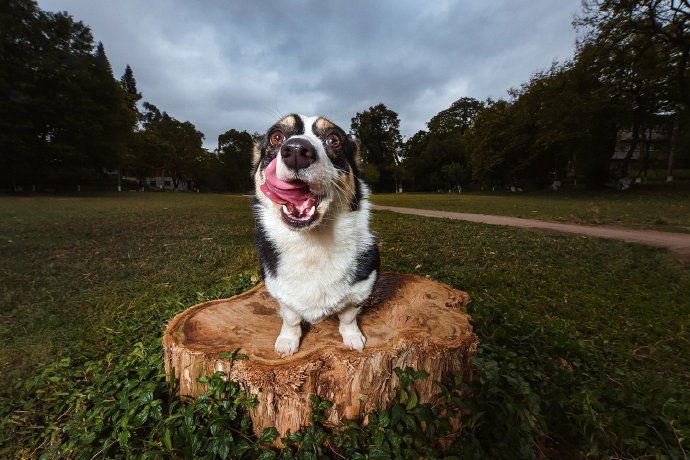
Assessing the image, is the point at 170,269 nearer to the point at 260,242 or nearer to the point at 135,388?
the point at 135,388

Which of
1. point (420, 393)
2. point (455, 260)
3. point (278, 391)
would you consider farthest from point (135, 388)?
point (455, 260)

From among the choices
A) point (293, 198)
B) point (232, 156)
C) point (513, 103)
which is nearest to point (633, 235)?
point (293, 198)

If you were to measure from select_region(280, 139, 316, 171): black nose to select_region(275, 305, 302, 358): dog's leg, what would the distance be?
0.97 m

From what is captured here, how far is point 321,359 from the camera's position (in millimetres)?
1886

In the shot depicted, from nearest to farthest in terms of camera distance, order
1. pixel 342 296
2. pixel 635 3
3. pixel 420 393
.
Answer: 1. pixel 420 393
2. pixel 342 296
3. pixel 635 3

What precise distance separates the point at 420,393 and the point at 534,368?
1.43 metres

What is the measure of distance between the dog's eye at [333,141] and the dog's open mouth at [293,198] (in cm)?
49

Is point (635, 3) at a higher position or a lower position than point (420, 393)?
higher

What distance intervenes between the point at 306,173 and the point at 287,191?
0.56ft

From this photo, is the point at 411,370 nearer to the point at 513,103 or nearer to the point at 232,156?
the point at 513,103

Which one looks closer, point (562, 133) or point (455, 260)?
point (455, 260)

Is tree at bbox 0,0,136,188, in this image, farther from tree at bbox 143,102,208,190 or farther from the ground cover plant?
the ground cover plant

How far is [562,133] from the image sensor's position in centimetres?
2428

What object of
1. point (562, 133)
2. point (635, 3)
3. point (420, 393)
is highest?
point (635, 3)
